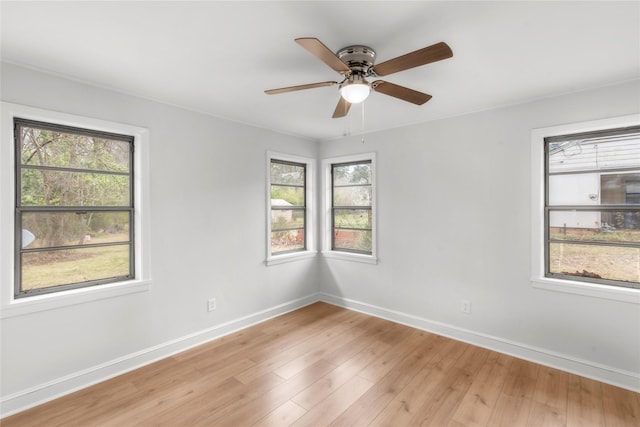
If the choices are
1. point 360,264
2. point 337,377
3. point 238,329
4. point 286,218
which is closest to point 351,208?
point 360,264

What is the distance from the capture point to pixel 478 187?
10.5 ft

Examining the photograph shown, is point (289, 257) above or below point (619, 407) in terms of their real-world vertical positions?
above

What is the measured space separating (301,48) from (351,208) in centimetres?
272

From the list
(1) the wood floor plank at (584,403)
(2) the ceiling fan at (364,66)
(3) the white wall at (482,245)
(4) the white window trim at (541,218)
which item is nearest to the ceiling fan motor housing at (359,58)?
(2) the ceiling fan at (364,66)

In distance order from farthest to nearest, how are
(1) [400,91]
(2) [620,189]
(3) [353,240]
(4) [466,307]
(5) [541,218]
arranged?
(3) [353,240] → (4) [466,307] → (5) [541,218] → (2) [620,189] → (1) [400,91]

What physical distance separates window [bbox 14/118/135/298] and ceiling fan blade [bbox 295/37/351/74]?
213 centimetres

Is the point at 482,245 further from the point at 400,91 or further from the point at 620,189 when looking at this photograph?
the point at 400,91

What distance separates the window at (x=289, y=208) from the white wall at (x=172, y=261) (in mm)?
153

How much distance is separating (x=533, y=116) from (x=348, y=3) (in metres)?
2.32

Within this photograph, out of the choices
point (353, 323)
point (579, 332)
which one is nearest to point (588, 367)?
point (579, 332)

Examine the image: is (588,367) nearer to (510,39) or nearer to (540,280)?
(540,280)

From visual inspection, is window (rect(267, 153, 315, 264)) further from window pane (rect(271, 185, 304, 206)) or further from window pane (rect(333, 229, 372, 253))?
window pane (rect(333, 229, 372, 253))

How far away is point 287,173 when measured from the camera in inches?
171

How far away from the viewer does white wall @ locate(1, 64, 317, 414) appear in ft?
7.40
